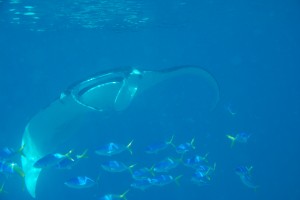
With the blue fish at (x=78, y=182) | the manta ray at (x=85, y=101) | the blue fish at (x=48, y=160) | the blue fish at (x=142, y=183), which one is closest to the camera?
the manta ray at (x=85, y=101)

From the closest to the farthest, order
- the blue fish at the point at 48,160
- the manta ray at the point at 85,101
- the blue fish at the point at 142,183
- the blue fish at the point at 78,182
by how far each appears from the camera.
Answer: the manta ray at the point at 85,101, the blue fish at the point at 48,160, the blue fish at the point at 78,182, the blue fish at the point at 142,183

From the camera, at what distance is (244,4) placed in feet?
64.7

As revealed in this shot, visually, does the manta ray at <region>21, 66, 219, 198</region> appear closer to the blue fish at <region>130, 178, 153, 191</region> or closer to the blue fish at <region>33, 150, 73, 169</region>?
the blue fish at <region>33, 150, 73, 169</region>

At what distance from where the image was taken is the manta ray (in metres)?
6.48

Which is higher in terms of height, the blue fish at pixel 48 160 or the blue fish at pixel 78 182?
the blue fish at pixel 48 160

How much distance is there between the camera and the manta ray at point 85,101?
255 inches

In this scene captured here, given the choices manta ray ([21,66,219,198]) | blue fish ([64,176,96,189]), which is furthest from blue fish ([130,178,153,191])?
manta ray ([21,66,219,198])

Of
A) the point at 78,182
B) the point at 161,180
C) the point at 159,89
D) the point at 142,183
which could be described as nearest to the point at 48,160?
the point at 78,182

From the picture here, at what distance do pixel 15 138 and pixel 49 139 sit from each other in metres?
17.3

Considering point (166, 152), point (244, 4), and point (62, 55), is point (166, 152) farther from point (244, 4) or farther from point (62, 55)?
point (62, 55)

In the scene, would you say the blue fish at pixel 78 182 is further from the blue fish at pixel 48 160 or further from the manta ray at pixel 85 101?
the manta ray at pixel 85 101

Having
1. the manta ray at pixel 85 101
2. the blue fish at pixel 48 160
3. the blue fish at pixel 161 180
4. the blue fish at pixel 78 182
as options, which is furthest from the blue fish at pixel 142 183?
the blue fish at pixel 48 160

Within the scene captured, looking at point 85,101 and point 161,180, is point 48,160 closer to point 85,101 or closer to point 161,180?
point 85,101

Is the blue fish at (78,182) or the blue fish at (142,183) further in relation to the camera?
the blue fish at (142,183)
